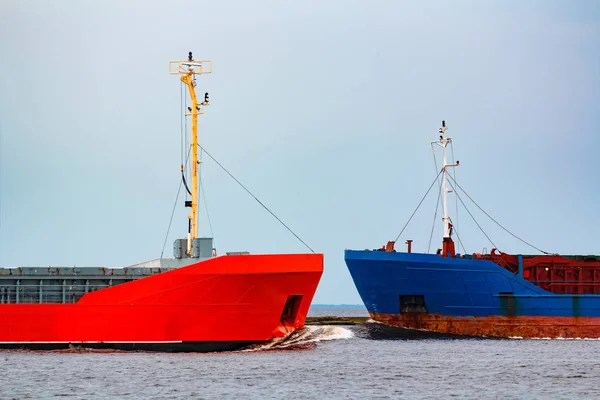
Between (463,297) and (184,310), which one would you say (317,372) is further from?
(463,297)

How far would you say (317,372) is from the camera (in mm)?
29406

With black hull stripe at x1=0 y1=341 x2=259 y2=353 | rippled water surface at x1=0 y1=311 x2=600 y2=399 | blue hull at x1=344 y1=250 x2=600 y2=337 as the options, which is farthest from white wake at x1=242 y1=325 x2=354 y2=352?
blue hull at x1=344 y1=250 x2=600 y2=337

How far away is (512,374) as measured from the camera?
29.3m

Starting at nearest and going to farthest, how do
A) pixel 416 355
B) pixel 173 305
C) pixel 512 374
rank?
pixel 512 374 → pixel 173 305 → pixel 416 355

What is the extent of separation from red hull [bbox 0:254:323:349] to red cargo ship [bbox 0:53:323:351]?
29 millimetres

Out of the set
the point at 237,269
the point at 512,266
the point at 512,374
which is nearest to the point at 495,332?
the point at 512,266

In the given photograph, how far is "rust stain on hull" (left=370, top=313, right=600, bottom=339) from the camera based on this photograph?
129ft

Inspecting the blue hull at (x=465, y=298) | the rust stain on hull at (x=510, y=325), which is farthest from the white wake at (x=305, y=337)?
the rust stain on hull at (x=510, y=325)

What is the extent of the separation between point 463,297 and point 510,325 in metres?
2.11

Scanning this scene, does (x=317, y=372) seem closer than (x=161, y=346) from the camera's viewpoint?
Yes

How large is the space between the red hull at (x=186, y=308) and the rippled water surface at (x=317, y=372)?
0.64 metres

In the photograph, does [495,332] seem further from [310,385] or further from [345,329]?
[310,385]

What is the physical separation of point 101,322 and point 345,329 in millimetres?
12570

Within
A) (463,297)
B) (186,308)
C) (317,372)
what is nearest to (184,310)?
(186,308)
